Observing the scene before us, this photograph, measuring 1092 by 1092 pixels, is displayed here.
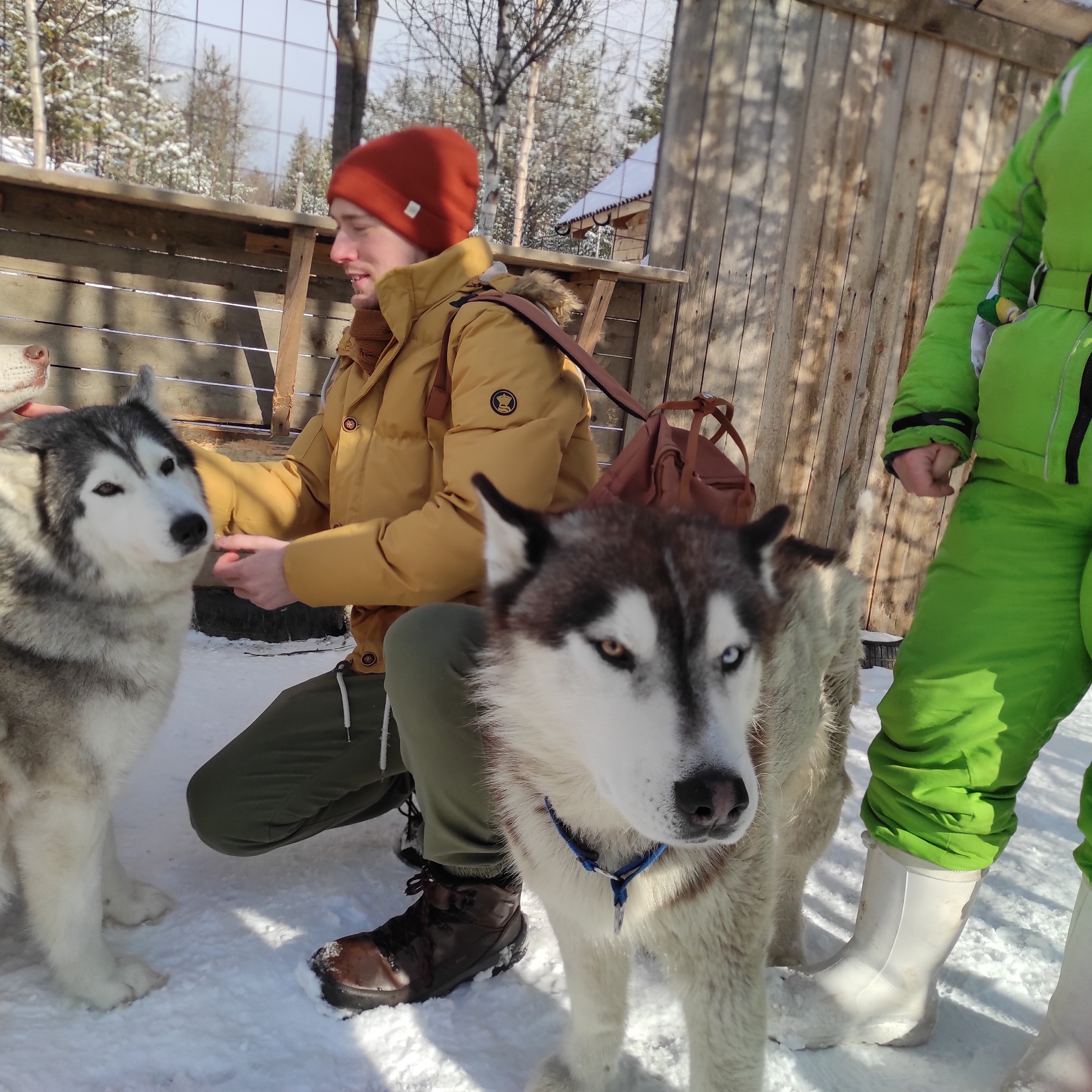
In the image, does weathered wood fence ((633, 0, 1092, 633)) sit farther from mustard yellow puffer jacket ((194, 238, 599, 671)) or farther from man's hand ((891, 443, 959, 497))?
mustard yellow puffer jacket ((194, 238, 599, 671))

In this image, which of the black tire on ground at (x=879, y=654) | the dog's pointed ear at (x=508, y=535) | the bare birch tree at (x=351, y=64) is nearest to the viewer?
the dog's pointed ear at (x=508, y=535)

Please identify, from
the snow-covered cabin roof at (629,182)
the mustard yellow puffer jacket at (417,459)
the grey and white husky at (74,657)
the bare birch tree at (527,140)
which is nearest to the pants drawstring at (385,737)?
the mustard yellow puffer jacket at (417,459)

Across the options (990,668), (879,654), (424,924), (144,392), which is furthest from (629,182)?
(424,924)

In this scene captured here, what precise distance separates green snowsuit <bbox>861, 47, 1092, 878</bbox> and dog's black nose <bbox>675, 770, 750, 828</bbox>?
0.78 meters

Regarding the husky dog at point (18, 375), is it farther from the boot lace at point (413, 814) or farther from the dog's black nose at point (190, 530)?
the boot lace at point (413, 814)

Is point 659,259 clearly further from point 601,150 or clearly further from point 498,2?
point 601,150

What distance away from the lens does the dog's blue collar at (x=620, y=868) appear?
4.70 ft

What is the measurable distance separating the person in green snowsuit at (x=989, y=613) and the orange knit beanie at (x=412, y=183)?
135cm

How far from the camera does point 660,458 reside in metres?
1.70

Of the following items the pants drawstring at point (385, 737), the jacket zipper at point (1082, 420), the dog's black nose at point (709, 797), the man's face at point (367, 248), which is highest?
the man's face at point (367, 248)

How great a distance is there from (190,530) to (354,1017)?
3.90 feet

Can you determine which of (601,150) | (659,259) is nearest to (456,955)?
(659,259)

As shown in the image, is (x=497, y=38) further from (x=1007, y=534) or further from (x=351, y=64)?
(x=1007, y=534)

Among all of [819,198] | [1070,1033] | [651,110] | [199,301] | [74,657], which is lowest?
[1070,1033]
